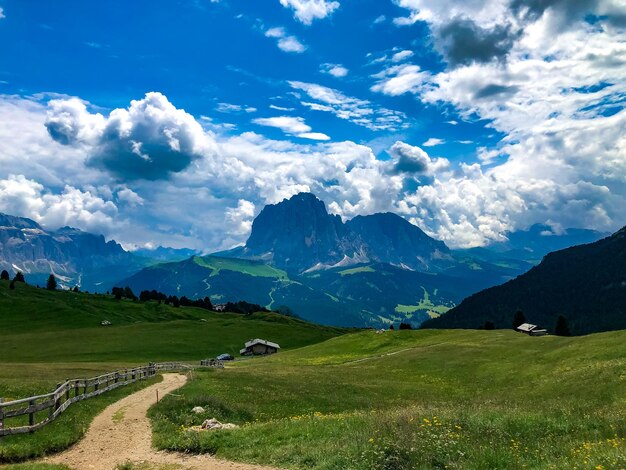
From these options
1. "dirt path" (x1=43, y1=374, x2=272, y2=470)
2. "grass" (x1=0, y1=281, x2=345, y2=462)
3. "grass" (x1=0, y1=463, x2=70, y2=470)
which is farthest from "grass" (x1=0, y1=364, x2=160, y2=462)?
"dirt path" (x1=43, y1=374, x2=272, y2=470)

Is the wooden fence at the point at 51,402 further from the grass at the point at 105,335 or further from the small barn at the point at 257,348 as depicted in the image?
the small barn at the point at 257,348

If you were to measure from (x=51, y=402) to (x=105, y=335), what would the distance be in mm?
124028

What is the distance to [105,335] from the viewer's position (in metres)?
Result: 138

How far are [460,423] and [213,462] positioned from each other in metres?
10.4

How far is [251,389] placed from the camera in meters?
42.5

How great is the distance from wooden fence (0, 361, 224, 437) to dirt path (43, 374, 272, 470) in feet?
7.79

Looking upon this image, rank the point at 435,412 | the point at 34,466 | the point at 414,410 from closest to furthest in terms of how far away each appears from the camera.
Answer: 1. the point at 34,466
2. the point at 435,412
3. the point at 414,410

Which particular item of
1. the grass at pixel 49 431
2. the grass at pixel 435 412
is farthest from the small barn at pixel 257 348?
the grass at pixel 49 431

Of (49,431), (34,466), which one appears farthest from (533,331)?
(34,466)

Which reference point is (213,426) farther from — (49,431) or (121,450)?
(49,431)

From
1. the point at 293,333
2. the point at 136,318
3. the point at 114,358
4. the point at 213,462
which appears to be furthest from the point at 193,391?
the point at 136,318

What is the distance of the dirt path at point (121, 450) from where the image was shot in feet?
59.9

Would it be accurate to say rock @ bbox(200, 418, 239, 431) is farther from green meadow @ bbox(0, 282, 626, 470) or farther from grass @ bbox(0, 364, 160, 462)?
grass @ bbox(0, 364, 160, 462)

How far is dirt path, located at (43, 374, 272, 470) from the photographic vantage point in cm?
1827
